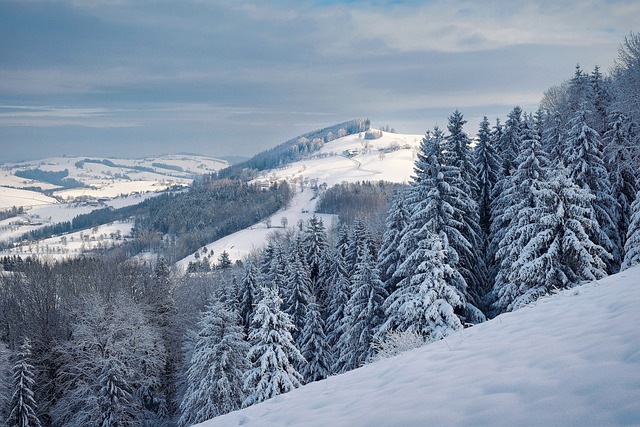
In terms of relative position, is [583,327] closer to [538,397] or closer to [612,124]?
[538,397]

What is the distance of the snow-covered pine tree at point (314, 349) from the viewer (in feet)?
105

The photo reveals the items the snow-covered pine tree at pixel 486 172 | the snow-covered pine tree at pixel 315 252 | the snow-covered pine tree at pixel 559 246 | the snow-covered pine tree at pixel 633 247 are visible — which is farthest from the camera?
the snow-covered pine tree at pixel 315 252

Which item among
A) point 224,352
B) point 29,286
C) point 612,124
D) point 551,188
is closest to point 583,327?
point 551,188

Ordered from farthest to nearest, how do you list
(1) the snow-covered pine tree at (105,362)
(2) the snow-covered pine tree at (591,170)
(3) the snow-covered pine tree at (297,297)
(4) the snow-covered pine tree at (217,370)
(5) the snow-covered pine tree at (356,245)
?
(3) the snow-covered pine tree at (297,297) < (5) the snow-covered pine tree at (356,245) < (1) the snow-covered pine tree at (105,362) < (4) the snow-covered pine tree at (217,370) < (2) the snow-covered pine tree at (591,170)

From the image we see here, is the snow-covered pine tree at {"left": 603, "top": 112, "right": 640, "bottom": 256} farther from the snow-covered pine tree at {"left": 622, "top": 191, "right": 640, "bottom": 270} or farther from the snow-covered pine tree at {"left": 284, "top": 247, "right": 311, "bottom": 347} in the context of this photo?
the snow-covered pine tree at {"left": 284, "top": 247, "right": 311, "bottom": 347}

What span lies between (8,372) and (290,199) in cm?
16616

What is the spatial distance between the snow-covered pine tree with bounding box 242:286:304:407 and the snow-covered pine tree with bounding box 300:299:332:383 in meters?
6.36

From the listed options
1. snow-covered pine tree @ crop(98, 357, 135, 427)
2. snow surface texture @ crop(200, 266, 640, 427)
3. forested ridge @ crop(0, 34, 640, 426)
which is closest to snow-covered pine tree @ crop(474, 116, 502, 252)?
forested ridge @ crop(0, 34, 640, 426)

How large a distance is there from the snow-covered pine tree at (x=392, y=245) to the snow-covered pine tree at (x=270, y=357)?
24.3ft

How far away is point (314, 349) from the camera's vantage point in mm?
32375

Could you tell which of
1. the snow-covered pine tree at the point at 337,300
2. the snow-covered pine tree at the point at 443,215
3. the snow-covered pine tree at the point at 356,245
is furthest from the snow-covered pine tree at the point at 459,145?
the snow-covered pine tree at the point at 337,300

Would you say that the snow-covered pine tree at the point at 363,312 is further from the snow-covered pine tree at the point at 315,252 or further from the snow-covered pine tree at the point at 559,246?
the snow-covered pine tree at the point at 315,252

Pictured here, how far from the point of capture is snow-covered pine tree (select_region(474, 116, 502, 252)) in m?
28.8

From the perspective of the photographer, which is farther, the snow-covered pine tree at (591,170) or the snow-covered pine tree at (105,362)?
the snow-covered pine tree at (105,362)
